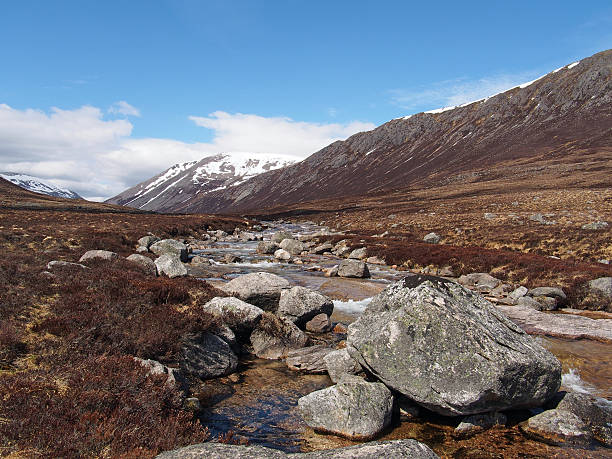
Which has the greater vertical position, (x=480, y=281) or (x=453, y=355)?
(x=453, y=355)

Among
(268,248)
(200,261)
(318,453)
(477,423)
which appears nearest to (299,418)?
(318,453)

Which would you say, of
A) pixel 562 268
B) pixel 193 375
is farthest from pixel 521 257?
pixel 193 375

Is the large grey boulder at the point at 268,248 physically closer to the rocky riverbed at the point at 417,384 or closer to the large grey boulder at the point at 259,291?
the large grey boulder at the point at 259,291

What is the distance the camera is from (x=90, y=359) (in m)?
8.53

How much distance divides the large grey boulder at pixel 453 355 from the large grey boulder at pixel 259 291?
23.1 ft

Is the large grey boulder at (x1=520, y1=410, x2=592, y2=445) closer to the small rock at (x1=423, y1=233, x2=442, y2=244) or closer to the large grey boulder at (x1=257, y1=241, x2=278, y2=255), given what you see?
the large grey boulder at (x1=257, y1=241, x2=278, y2=255)

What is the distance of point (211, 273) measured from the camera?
28.1 meters

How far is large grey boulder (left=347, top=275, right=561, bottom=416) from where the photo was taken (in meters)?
8.36

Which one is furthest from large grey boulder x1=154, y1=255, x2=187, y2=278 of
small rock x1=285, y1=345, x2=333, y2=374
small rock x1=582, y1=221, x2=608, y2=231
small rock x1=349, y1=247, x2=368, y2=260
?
small rock x1=582, y1=221, x2=608, y2=231

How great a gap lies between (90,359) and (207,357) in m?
3.40

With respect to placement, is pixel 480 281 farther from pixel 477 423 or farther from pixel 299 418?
pixel 299 418

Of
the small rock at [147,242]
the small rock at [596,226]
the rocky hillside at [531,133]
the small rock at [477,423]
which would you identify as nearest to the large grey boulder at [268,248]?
the small rock at [147,242]

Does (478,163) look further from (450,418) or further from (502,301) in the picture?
(450,418)

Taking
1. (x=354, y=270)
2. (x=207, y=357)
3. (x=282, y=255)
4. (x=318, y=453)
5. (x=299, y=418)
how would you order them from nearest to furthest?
(x=318, y=453), (x=299, y=418), (x=207, y=357), (x=354, y=270), (x=282, y=255)
